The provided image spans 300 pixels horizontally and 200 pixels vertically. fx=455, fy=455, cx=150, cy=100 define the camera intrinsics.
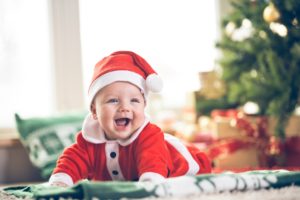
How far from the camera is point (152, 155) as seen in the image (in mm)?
973

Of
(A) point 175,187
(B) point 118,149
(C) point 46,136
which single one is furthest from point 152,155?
(C) point 46,136

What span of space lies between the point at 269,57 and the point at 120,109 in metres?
1.00

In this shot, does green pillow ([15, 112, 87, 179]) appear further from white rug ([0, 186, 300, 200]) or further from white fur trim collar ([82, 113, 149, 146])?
white rug ([0, 186, 300, 200])

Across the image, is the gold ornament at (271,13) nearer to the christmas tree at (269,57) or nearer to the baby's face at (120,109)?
the christmas tree at (269,57)

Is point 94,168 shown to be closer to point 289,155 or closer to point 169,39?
point 289,155

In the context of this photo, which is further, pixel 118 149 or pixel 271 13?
pixel 271 13

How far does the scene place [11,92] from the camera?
7.17 feet

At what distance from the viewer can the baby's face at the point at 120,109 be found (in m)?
0.99

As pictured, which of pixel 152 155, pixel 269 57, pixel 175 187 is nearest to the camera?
pixel 175 187

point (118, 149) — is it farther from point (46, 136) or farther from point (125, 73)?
point (46, 136)

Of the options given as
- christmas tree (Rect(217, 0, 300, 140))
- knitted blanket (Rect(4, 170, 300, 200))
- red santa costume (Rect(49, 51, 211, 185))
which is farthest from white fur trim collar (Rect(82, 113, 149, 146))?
christmas tree (Rect(217, 0, 300, 140))

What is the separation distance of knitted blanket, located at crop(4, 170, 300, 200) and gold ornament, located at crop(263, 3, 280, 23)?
1.11m

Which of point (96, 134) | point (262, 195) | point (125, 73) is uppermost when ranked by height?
point (125, 73)

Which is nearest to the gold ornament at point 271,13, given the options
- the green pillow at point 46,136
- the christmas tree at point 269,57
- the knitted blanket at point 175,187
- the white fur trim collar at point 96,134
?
the christmas tree at point 269,57
